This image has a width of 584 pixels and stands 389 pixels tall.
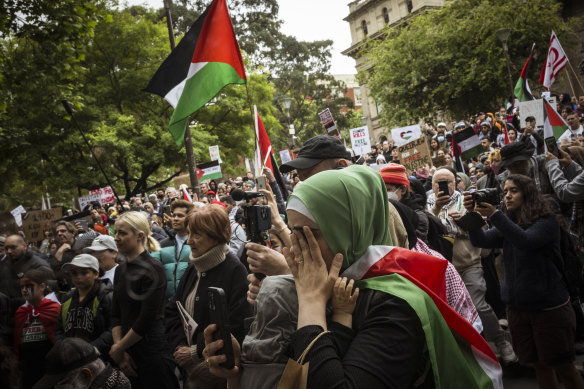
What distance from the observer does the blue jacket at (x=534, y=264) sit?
3.87m

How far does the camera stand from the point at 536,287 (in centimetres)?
393

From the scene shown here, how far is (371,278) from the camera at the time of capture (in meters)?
1.73

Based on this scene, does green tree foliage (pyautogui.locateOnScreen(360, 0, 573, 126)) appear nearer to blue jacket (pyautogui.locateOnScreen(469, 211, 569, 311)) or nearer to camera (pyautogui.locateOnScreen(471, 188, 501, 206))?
blue jacket (pyautogui.locateOnScreen(469, 211, 569, 311))

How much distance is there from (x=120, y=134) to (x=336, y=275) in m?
20.9

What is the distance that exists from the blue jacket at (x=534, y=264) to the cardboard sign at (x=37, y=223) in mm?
13157

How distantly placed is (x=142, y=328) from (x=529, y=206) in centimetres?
325

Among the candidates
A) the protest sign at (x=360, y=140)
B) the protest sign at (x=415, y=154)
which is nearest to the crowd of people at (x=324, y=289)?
the protest sign at (x=415, y=154)

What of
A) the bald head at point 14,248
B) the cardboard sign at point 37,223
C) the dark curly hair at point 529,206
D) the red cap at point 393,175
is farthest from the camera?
the cardboard sign at point 37,223

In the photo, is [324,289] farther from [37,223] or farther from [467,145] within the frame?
[37,223]

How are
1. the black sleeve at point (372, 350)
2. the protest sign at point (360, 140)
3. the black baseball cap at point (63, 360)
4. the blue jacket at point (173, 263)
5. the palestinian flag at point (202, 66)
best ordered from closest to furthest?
1. the black sleeve at point (372, 350)
2. the black baseball cap at point (63, 360)
3. the blue jacket at point (173, 263)
4. the palestinian flag at point (202, 66)
5. the protest sign at point (360, 140)

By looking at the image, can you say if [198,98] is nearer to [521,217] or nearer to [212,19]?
[212,19]

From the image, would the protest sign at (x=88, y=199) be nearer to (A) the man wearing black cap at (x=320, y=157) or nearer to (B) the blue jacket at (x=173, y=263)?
(B) the blue jacket at (x=173, y=263)

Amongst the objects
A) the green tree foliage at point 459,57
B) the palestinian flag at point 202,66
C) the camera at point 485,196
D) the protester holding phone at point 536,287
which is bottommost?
the protester holding phone at point 536,287

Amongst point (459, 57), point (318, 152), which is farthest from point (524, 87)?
point (459, 57)
